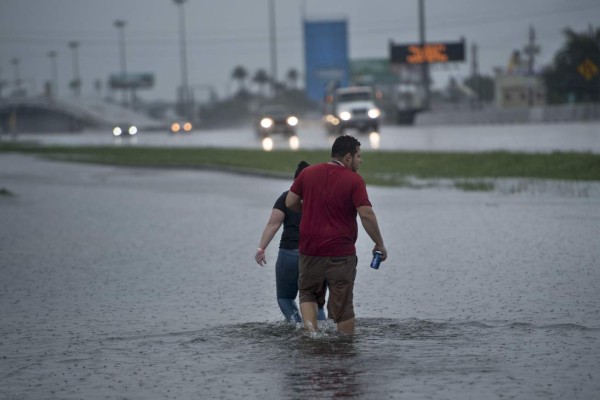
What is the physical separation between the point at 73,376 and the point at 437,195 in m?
15.8

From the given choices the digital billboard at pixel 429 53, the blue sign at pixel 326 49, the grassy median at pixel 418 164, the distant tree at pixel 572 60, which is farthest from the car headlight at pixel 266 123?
the blue sign at pixel 326 49

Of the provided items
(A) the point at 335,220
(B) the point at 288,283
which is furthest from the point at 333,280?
(B) the point at 288,283

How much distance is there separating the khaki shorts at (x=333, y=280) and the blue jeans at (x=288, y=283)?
9.7 inches

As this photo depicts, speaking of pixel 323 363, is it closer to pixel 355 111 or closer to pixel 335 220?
pixel 335 220

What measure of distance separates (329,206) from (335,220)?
11 cm

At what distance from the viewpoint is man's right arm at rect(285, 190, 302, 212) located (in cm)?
852

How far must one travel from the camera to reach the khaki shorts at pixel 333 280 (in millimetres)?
8336

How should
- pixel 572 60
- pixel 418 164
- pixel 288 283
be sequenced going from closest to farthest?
pixel 288 283, pixel 418 164, pixel 572 60

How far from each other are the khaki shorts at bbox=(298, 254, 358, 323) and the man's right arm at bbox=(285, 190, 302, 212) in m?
0.35

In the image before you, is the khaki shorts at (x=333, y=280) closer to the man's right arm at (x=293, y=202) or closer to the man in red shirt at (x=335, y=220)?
the man in red shirt at (x=335, y=220)

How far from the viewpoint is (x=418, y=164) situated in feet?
105

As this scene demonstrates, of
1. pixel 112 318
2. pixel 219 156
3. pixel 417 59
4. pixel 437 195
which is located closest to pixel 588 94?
pixel 417 59

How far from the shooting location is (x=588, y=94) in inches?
3204

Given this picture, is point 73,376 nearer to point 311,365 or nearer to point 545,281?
point 311,365
